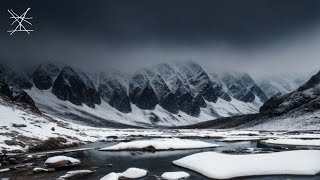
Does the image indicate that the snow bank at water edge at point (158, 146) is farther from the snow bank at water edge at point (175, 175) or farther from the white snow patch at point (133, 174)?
the snow bank at water edge at point (175, 175)

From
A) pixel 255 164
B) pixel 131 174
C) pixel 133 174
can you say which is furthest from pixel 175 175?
pixel 255 164

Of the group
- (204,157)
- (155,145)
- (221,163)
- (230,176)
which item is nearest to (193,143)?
(155,145)

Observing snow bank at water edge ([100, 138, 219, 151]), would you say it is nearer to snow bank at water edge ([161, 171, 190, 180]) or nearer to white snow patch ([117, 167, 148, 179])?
white snow patch ([117, 167, 148, 179])

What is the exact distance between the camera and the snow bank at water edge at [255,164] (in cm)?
4478

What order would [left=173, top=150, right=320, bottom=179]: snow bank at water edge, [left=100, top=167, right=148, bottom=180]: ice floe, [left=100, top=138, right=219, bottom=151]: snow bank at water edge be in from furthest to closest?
[left=100, top=138, right=219, bottom=151]: snow bank at water edge, [left=173, top=150, right=320, bottom=179]: snow bank at water edge, [left=100, top=167, right=148, bottom=180]: ice floe

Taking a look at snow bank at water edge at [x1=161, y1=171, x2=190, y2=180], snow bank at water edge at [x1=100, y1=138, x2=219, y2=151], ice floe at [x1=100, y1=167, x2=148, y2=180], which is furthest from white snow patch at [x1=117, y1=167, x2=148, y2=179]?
snow bank at water edge at [x1=100, y1=138, x2=219, y2=151]

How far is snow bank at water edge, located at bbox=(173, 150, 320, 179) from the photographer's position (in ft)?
147

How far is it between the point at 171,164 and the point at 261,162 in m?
14.3

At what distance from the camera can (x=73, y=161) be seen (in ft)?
193

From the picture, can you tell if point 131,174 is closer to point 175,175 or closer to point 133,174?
point 133,174

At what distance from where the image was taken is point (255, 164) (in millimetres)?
47938

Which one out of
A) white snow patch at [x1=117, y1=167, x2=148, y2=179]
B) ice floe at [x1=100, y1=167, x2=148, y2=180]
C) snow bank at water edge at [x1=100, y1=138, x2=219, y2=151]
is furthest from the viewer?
snow bank at water edge at [x1=100, y1=138, x2=219, y2=151]

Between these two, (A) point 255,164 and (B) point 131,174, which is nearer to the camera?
(B) point 131,174

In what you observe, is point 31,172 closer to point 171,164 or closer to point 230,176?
point 171,164
